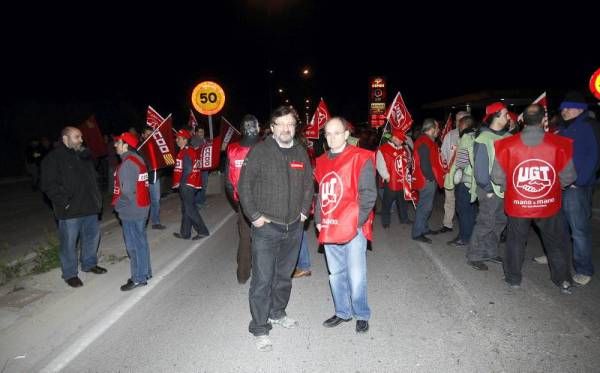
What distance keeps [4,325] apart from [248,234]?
2769 millimetres

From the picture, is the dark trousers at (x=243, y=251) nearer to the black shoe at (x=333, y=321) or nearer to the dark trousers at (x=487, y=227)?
the black shoe at (x=333, y=321)

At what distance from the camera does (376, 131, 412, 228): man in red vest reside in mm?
8477

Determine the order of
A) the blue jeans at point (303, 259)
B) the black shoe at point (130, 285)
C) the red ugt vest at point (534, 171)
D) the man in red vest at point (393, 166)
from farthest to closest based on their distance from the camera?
1. the man in red vest at point (393, 166)
2. the blue jeans at point (303, 259)
3. the black shoe at point (130, 285)
4. the red ugt vest at point (534, 171)

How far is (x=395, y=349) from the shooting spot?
3.90m

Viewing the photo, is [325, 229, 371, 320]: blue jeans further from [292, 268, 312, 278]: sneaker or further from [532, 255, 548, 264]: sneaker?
[532, 255, 548, 264]: sneaker

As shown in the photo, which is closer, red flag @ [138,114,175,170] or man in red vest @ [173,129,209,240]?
red flag @ [138,114,175,170]

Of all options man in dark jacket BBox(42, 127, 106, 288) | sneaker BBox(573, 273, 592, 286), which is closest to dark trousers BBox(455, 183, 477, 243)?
sneaker BBox(573, 273, 592, 286)

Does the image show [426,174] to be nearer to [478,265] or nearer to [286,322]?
[478,265]

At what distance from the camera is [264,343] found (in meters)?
4.00

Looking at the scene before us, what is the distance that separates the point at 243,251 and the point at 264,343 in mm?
1848

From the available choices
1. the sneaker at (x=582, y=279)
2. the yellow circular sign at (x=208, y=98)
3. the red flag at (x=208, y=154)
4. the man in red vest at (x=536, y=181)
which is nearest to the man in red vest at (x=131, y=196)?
the red flag at (x=208, y=154)

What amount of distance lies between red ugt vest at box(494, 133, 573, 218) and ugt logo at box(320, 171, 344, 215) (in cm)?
223

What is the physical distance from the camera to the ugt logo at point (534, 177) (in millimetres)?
4770

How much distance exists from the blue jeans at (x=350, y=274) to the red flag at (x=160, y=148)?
12.8 feet
